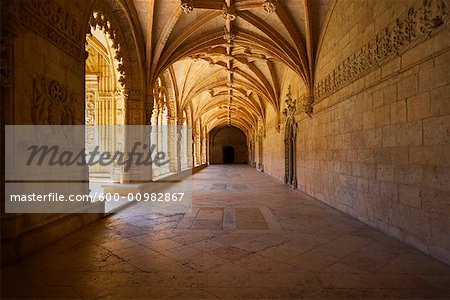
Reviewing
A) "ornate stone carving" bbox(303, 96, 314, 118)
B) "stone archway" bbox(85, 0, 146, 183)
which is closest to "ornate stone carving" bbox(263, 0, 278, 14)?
"ornate stone carving" bbox(303, 96, 314, 118)

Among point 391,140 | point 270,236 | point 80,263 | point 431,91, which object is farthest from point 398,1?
point 80,263

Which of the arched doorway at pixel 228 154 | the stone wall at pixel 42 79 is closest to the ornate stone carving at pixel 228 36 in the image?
the stone wall at pixel 42 79

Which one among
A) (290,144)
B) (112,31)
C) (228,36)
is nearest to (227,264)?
(112,31)

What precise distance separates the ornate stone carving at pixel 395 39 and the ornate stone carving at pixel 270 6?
8.22ft

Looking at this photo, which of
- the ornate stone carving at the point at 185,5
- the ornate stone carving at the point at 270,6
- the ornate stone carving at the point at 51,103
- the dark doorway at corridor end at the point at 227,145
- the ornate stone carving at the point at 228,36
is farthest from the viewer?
the dark doorway at corridor end at the point at 227,145

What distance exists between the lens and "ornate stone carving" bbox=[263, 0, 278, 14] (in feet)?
24.1

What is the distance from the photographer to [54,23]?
3855 mm

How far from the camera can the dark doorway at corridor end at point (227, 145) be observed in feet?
122

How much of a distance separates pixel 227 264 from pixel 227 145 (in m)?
34.8

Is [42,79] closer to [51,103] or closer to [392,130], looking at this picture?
[51,103]

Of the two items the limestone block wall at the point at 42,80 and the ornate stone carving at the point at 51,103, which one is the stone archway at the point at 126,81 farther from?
the ornate stone carving at the point at 51,103

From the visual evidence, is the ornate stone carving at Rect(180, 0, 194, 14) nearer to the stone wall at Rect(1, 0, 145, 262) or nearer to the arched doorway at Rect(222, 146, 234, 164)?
the stone wall at Rect(1, 0, 145, 262)

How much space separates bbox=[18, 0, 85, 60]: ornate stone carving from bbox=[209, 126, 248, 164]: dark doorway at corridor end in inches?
1281

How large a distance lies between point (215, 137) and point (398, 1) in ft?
112
